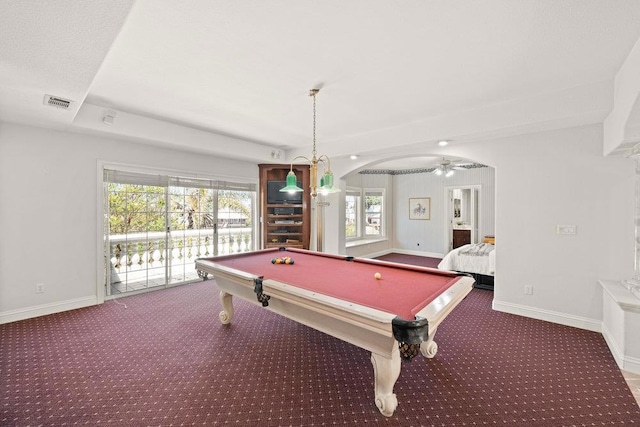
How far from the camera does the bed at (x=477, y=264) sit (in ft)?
16.2

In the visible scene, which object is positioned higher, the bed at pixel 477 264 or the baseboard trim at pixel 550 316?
the bed at pixel 477 264

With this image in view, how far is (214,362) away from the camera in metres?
2.55

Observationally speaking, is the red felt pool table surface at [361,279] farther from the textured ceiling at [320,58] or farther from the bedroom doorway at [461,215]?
the bedroom doorway at [461,215]

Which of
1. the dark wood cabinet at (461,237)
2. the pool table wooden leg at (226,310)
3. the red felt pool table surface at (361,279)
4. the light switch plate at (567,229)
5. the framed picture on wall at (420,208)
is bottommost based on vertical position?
the pool table wooden leg at (226,310)

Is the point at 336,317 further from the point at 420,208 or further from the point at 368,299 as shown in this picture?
the point at 420,208

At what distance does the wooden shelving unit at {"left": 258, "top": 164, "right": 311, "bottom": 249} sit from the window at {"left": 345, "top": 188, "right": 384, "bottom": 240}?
2280 mm

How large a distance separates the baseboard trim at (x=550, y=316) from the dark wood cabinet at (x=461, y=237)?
4444mm

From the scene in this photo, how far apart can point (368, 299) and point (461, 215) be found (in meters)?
7.74

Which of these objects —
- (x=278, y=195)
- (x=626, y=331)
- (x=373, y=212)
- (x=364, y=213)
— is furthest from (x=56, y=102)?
(x=373, y=212)

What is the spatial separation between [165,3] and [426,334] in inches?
97.5

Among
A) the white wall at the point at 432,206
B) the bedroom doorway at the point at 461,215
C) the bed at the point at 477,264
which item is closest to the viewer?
the bed at the point at 477,264

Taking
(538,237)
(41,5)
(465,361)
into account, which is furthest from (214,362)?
(538,237)

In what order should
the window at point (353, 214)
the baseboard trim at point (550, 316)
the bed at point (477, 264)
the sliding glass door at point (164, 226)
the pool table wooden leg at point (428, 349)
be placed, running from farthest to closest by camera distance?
the window at point (353, 214), the bed at point (477, 264), the sliding glass door at point (164, 226), the baseboard trim at point (550, 316), the pool table wooden leg at point (428, 349)

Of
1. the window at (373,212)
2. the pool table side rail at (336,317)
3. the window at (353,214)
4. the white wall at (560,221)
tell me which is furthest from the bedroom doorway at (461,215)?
the pool table side rail at (336,317)
